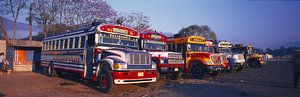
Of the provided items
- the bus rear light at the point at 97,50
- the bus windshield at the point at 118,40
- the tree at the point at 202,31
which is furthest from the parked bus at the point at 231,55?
the tree at the point at 202,31

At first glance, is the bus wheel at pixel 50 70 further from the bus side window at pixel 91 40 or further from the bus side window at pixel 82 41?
the bus side window at pixel 91 40

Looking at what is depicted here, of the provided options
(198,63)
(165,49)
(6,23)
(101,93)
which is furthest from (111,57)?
(6,23)

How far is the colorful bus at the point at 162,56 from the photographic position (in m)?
14.9

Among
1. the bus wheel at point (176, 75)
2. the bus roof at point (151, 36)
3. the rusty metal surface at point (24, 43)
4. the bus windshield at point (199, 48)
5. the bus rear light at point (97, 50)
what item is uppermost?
the bus roof at point (151, 36)

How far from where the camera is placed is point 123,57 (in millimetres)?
10727

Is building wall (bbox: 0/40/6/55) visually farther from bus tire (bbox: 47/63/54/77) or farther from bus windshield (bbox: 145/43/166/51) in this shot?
bus windshield (bbox: 145/43/166/51)

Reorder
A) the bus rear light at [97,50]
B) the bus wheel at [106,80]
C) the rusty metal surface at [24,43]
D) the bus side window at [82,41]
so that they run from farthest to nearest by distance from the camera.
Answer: the rusty metal surface at [24,43] < the bus side window at [82,41] < the bus rear light at [97,50] < the bus wheel at [106,80]

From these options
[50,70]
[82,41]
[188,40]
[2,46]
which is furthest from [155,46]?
[2,46]

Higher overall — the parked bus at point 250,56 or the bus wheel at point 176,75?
the parked bus at point 250,56

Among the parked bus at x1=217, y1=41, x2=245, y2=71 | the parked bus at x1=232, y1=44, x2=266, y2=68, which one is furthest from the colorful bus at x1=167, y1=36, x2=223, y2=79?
the parked bus at x1=232, y1=44, x2=266, y2=68

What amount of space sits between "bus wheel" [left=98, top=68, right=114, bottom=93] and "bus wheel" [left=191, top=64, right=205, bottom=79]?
26.2 feet

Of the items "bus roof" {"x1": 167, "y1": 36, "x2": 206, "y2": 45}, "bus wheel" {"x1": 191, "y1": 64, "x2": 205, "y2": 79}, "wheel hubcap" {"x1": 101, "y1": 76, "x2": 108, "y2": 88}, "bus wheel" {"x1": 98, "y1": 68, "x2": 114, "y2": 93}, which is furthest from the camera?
"bus roof" {"x1": 167, "y1": 36, "x2": 206, "y2": 45}

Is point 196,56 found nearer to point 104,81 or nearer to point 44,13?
point 104,81

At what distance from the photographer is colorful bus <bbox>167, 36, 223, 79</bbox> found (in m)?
17.0
